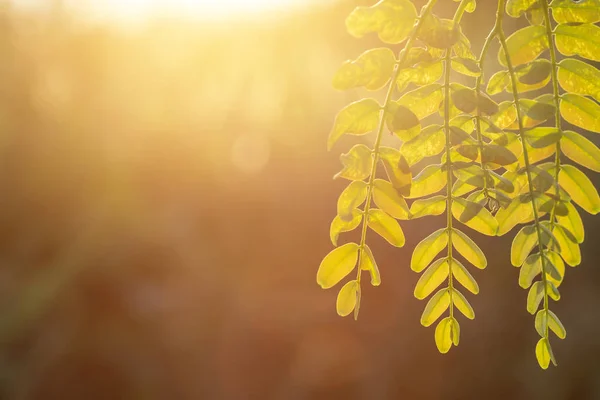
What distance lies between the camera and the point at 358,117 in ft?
2.16

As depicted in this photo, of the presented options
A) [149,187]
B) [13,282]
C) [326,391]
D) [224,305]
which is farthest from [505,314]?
[13,282]

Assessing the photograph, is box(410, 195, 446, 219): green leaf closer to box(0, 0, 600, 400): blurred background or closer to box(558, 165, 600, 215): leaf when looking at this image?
box(558, 165, 600, 215): leaf

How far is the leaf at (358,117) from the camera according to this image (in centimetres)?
65

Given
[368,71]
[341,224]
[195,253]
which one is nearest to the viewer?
[368,71]

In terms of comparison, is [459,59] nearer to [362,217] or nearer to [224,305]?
[362,217]

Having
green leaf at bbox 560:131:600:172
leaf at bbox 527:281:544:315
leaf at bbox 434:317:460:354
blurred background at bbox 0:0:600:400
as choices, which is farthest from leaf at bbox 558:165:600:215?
blurred background at bbox 0:0:600:400

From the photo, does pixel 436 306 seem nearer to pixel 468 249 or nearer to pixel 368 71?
pixel 468 249

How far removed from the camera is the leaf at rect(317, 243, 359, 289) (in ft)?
2.52

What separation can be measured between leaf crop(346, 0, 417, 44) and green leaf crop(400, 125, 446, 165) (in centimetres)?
11

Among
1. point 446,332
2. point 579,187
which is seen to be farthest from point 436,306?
point 579,187

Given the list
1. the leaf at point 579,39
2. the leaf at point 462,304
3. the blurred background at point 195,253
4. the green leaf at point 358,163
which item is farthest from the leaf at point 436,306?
the blurred background at point 195,253

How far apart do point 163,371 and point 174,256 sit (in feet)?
3.24

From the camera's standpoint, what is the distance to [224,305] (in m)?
5.30

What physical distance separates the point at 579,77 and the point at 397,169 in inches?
10.4
